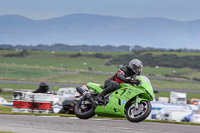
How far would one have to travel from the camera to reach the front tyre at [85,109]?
41.6ft

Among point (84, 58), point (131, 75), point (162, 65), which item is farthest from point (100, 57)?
point (131, 75)

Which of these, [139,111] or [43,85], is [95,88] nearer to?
[139,111]

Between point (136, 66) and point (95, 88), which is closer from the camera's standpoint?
point (136, 66)

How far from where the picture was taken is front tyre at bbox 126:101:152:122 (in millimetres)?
11555

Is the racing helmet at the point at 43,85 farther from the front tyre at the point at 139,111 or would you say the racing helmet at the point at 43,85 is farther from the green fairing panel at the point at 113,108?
the front tyre at the point at 139,111

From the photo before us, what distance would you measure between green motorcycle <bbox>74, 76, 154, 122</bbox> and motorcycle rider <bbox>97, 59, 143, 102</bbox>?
0.14 m

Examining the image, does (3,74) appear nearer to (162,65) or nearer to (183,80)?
(183,80)

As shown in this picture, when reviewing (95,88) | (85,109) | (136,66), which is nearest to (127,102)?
(136,66)

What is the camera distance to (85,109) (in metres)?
13.0

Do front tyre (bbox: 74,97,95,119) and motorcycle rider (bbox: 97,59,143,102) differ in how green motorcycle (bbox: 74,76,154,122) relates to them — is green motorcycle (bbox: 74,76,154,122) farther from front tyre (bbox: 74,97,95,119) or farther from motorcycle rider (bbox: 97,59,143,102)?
motorcycle rider (bbox: 97,59,143,102)

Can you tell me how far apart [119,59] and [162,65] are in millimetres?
17076

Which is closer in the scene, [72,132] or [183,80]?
[72,132]

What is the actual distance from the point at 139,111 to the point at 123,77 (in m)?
1.18

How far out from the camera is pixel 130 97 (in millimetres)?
11859
